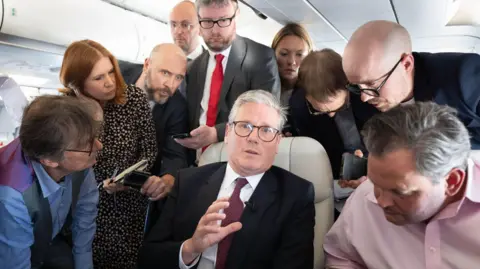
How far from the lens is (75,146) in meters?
1.89

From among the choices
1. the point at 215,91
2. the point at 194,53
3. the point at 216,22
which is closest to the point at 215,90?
the point at 215,91

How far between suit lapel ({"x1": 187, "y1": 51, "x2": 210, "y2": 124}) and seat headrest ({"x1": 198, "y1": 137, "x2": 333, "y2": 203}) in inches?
29.6

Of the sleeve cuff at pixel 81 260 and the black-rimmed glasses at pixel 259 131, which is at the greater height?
the black-rimmed glasses at pixel 259 131

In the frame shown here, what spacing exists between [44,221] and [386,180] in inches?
58.4

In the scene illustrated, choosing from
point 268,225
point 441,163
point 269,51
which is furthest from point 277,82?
point 441,163

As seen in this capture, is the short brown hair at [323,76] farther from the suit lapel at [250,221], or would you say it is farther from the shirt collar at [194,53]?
the shirt collar at [194,53]

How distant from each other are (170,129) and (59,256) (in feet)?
3.27

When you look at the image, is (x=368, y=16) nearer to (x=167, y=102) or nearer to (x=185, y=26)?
(x=185, y=26)

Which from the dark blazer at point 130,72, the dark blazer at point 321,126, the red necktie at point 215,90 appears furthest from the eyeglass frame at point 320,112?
the dark blazer at point 130,72

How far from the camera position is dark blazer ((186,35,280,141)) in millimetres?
2699

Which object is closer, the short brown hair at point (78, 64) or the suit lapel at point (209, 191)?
the suit lapel at point (209, 191)

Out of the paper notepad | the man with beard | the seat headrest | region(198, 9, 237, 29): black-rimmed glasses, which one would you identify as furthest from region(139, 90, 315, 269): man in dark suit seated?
the man with beard

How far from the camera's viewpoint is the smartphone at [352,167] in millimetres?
2080

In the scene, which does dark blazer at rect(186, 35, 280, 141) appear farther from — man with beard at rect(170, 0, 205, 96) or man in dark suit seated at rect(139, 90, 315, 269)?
man with beard at rect(170, 0, 205, 96)
